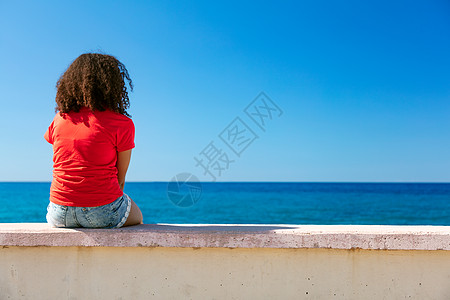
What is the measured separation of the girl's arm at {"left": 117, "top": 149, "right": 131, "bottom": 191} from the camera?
2.32 meters

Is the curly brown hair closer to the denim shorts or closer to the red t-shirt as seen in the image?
the red t-shirt

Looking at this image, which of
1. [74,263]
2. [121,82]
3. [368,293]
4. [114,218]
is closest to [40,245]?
[74,263]

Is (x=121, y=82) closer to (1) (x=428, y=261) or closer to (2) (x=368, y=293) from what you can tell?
(2) (x=368, y=293)

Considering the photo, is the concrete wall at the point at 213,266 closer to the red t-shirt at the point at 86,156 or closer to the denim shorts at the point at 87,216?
the denim shorts at the point at 87,216

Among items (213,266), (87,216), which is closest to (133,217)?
(87,216)

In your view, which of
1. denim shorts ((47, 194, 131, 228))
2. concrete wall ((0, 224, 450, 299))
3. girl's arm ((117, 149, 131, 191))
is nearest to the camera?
concrete wall ((0, 224, 450, 299))

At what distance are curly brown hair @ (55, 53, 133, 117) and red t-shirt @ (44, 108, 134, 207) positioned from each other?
0.05 m

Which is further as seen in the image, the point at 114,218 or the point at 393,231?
the point at 114,218

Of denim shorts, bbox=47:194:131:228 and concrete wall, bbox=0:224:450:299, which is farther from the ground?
denim shorts, bbox=47:194:131:228

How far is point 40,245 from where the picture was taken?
6.97ft

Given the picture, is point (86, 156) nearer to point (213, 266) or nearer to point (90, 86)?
point (90, 86)

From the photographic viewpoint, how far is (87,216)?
2178 millimetres

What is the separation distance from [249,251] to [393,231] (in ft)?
2.64

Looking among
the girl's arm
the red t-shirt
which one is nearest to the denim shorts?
the red t-shirt
